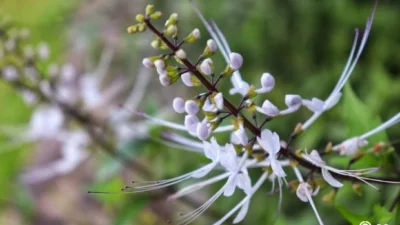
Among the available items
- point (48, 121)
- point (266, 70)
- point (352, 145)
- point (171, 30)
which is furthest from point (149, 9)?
point (266, 70)

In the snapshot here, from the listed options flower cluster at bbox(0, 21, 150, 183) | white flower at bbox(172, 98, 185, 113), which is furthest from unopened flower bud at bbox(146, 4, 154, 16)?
flower cluster at bbox(0, 21, 150, 183)

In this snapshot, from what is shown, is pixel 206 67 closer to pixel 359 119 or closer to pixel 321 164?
pixel 321 164

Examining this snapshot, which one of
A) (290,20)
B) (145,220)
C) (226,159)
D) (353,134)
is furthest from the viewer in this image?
(145,220)

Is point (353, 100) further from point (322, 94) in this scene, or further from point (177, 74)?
point (322, 94)

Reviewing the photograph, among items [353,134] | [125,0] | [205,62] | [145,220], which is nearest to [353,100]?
[353,134]

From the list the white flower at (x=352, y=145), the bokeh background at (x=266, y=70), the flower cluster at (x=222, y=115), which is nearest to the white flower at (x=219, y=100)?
the flower cluster at (x=222, y=115)
